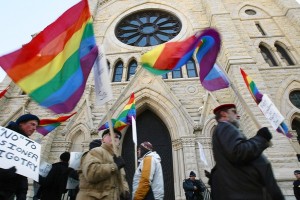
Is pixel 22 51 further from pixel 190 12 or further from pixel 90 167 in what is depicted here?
pixel 190 12

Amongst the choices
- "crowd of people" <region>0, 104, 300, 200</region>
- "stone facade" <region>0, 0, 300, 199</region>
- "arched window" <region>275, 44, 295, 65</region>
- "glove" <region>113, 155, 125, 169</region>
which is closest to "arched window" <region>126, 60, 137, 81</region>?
"stone facade" <region>0, 0, 300, 199</region>

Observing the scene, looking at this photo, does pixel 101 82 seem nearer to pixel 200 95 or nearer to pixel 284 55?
pixel 200 95

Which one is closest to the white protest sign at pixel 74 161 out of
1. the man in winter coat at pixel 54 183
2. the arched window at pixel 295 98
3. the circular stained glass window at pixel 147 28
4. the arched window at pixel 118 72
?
the man in winter coat at pixel 54 183

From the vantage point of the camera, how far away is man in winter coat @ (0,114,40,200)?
2457 millimetres

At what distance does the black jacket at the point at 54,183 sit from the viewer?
13.3 ft

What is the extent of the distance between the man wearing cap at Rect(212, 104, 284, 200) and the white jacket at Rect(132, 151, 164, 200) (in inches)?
56.7

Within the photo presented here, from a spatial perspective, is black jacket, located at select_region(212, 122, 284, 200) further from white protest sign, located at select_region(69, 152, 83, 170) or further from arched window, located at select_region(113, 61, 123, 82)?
arched window, located at select_region(113, 61, 123, 82)

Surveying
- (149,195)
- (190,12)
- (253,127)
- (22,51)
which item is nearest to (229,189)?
(149,195)

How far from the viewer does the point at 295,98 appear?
9.49 meters

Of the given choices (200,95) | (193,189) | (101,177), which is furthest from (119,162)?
(200,95)

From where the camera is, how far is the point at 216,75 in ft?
15.4

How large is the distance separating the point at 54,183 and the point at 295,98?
981cm

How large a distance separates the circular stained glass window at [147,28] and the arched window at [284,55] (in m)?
→ 5.60

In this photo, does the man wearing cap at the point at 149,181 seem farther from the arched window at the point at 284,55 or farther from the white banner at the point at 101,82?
the arched window at the point at 284,55
